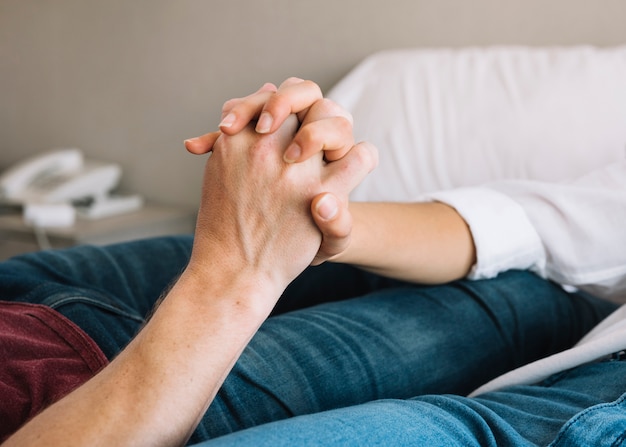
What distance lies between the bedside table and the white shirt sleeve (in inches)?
41.5

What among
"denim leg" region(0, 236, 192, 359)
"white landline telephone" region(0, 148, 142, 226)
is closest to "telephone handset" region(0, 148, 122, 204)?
"white landline telephone" region(0, 148, 142, 226)

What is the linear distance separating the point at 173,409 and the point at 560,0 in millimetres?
1211

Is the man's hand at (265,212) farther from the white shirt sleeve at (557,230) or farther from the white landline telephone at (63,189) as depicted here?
the white landline telephone at (63,189)

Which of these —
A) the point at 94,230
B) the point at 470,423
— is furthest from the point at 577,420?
the point at 94,230

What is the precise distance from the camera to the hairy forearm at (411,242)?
766 mm

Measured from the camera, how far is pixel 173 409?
0.50 m

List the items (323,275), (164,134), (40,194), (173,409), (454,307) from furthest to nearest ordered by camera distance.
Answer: (164,134) → (40,194) → (323,275) → (454,307) → (173,409)

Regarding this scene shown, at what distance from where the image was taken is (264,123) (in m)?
0.58

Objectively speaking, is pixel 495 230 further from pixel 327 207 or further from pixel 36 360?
pixel 36 360

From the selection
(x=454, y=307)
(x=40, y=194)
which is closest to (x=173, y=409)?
(x=454, y=307)

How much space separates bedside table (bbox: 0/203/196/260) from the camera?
171 centimetres

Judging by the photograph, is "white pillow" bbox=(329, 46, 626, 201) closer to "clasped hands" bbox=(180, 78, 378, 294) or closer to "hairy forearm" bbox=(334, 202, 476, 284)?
"hairy forearm" bbox=(334, 202, 476, 284)

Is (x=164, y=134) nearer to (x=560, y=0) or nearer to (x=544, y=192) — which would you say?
(x=560, y=0)

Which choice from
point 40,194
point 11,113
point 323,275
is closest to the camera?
point 323,275
